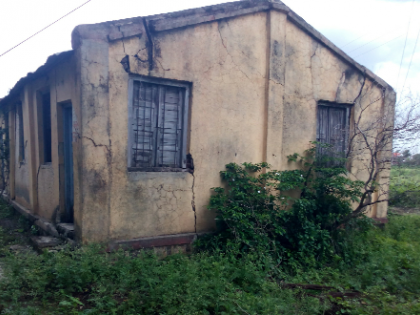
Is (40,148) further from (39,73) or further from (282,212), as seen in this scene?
(282,212)

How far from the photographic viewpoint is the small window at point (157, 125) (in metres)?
5.26

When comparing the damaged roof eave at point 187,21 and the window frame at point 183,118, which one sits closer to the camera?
the damaged roof eave at point 187,21

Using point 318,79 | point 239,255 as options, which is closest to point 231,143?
point 239,255

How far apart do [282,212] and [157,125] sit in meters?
2.47

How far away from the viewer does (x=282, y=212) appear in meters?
5.82

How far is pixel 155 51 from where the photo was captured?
526 cm

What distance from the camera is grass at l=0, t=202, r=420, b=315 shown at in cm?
368

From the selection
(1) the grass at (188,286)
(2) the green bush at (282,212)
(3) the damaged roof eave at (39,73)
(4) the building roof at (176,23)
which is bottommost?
(1) the grass at (188,286)

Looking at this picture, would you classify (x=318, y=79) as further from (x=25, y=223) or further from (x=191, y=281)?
(x=25, y=223)

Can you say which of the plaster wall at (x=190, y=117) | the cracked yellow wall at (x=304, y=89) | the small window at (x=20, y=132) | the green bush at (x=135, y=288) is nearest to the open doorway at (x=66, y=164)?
the plaster wall at (x=190, y=117)

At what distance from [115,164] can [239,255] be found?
2.29 metres

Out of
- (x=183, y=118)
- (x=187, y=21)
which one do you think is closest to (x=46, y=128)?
(x=183, y=118)

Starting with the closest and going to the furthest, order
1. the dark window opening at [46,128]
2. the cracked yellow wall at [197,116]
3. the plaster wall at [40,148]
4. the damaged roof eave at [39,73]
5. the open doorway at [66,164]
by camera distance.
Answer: the cracked yellow wall at [197,116] < the damaged roof eave at [39,73] < the plaster wall at [40,148] < the open doorway at [66,164] < the dark window opening at [46,128]

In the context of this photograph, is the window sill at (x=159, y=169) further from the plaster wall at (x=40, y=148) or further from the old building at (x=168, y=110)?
the plaster wall at (x=40, y=148)
